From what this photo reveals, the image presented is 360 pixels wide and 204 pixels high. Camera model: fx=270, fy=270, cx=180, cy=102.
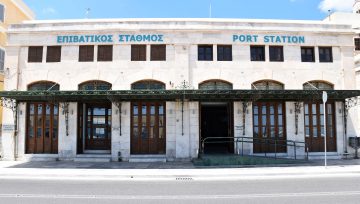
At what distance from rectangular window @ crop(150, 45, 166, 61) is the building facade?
537 inches

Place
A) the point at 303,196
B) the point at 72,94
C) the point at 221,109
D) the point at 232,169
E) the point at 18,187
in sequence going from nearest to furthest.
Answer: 1. the point at 303,196
2. the point at 18,187
3. the point at 232,169
4. the point at 72,94
5. the point at 221,109

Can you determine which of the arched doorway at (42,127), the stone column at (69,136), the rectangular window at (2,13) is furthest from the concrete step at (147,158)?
the rectangular window at (2,13)

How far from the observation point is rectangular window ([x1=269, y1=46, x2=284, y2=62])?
1619 cm

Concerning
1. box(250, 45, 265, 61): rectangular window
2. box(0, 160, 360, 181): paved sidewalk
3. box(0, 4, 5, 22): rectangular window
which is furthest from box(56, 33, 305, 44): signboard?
box(0, 4, 5, 22): rectangular window

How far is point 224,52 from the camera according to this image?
16.1 meters

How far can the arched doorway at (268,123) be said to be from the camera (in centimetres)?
1575

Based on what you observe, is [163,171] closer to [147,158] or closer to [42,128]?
[147,158]

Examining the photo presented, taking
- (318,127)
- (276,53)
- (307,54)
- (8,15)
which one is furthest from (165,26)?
(8,15)

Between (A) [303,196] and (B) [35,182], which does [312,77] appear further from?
(B) [35,182]

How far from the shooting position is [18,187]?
919 centimetres

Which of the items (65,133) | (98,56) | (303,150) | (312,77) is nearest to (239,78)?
(312,77)

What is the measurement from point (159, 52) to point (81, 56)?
4.65 metres

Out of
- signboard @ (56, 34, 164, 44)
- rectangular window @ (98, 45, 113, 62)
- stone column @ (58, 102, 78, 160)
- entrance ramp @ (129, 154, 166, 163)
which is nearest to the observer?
entrance ramp @ (129, 154, 166, 163)

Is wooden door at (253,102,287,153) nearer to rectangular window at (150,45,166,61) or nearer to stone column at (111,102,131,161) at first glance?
rectangular window at (150,45,166,61)
